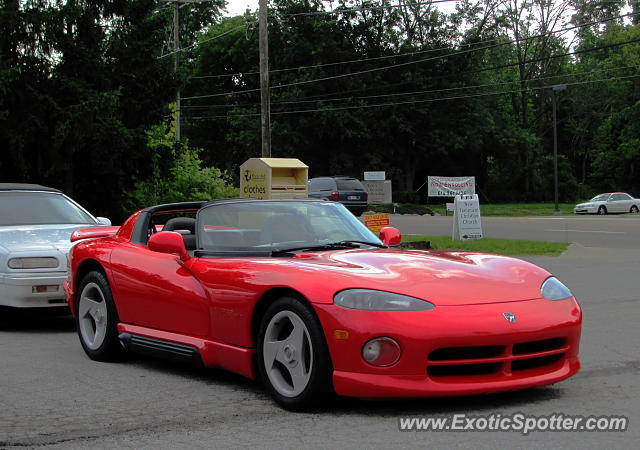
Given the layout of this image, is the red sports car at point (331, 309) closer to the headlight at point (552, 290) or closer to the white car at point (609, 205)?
the headlight at point (552, 290)

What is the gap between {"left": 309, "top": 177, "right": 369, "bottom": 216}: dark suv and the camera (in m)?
34.4

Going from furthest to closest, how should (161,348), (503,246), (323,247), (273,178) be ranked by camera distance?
(273,178)
(503,246)
(161,348)
(323,247)

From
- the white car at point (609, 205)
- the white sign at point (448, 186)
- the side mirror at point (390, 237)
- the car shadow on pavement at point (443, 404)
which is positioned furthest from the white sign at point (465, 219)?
the white car at point (609, 205)

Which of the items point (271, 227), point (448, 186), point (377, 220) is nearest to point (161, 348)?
point (271, 227)

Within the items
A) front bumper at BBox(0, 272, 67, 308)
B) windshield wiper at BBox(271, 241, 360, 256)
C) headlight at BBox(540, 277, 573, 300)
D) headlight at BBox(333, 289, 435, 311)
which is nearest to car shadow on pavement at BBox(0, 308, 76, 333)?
front bumper at BBox(0, 272, 67, 308)

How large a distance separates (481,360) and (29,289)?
18.1 feet

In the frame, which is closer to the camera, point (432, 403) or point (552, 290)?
point (432, 403)

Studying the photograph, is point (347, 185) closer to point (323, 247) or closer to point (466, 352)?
point (323, 247)

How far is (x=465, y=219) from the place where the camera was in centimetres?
2103

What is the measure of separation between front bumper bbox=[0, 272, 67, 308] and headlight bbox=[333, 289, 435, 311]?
482 centimetres

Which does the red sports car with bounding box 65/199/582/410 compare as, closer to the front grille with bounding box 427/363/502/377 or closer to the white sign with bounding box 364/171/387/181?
the front grille with bounding box 427/363/502/377

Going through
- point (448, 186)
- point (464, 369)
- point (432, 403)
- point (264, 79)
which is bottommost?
point (432, 403)

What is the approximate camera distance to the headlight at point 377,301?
4.57m

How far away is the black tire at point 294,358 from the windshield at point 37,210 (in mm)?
5898
